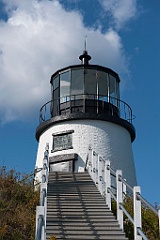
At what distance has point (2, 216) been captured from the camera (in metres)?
7.99

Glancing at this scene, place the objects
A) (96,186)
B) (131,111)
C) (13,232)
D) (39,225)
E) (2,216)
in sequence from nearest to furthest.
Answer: (39,225)
(13,232)
(2,216)
(96,186)
(131,111)

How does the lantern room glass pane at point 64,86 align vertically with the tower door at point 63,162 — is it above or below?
above

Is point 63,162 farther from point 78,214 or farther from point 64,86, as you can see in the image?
point 78,214

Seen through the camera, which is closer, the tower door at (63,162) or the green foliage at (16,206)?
the green foliage at (16,206)

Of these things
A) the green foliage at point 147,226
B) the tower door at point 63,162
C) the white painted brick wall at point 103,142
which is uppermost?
the white painted brick wall at point 103,142

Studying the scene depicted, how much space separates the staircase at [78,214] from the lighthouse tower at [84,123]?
4403 mm

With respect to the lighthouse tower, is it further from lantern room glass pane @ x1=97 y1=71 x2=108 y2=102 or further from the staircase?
the staircase

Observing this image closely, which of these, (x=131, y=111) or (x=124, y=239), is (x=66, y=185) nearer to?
(x=124, y=239)

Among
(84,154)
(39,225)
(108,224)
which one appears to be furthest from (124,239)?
(84,154)

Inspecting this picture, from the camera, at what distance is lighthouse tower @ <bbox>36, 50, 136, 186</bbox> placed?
15883mm

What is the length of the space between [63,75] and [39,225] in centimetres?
1364

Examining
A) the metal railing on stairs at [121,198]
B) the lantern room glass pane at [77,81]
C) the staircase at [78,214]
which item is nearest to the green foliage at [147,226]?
the staircase at [78,214]

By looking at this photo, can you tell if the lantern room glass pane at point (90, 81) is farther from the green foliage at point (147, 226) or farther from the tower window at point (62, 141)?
the green foliage at point (147, 226)

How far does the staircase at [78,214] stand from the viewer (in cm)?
680
